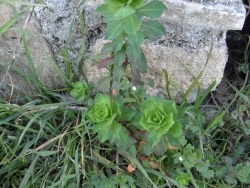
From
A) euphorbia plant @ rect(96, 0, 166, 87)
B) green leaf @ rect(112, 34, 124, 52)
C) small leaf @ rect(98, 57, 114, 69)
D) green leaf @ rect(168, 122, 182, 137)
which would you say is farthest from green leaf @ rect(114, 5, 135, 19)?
green leaf @ rect(168, 122, 182, 137)

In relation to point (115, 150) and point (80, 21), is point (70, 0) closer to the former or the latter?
point (80, 21)

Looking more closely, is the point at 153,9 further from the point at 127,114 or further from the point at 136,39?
the point at 127,114

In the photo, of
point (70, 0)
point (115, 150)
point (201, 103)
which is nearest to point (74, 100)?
point (115, 150)

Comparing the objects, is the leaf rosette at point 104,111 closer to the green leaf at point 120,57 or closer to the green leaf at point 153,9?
the green leaf at point 120,57

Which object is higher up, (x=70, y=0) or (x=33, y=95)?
(x=70, y=0)

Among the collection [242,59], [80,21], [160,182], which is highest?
[80,21]

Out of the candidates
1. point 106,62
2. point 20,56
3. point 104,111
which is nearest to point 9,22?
point 20,56

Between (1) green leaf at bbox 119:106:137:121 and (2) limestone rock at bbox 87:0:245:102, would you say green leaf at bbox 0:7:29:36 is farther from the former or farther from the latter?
(1) green leaf at bbox 119:106:137:121
